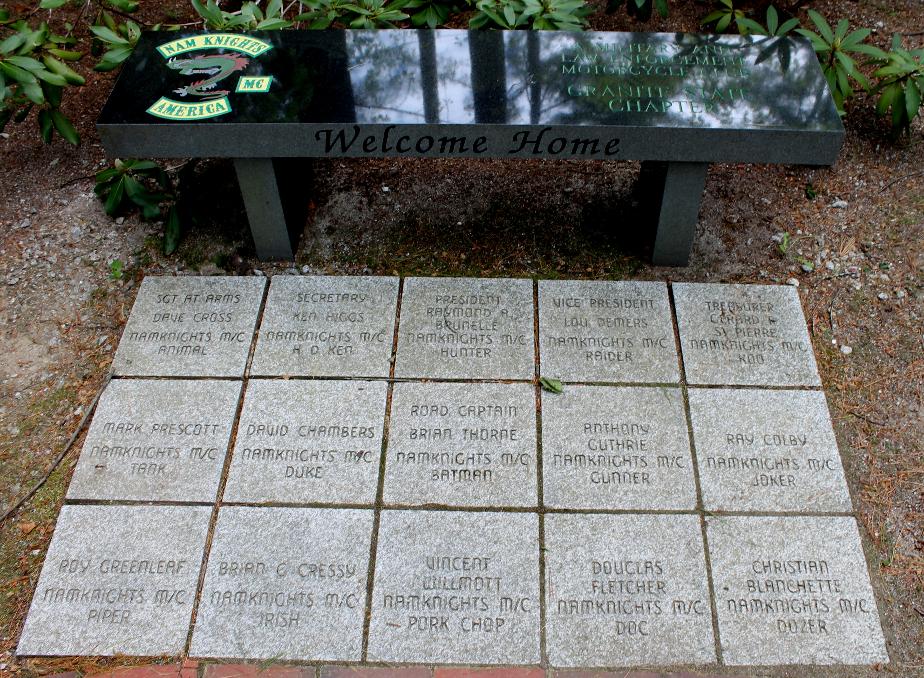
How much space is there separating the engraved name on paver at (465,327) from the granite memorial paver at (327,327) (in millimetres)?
197

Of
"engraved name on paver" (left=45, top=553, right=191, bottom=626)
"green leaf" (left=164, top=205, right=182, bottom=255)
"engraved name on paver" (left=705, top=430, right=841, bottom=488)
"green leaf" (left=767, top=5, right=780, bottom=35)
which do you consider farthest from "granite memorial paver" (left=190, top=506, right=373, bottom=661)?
"green leaf" (left=767, top=5, right=780, bottom=35)

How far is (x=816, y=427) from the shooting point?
341cm

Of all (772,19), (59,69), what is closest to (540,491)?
(772,19)

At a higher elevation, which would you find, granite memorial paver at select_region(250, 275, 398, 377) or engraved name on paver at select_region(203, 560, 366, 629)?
granite memorial paver at select_region(250, 275, 398, 377)

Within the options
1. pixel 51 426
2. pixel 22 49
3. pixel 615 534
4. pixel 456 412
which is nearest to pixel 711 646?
pixel 615 534

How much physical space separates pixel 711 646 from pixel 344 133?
2.70 meters

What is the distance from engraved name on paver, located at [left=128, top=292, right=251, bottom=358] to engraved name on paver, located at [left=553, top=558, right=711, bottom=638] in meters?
2.01

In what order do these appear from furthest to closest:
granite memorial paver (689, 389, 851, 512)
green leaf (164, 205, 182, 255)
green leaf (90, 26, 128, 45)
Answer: green leaf (164, 205, 182, 255), green leaf (90, 26, 128, 45), granite memorial paver (689, 389, 851, 512)

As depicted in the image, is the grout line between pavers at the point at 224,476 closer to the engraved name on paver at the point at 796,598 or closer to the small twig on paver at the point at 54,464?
the small twig on paver at the point at 54,464

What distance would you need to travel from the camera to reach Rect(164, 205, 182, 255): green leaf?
13.8ft

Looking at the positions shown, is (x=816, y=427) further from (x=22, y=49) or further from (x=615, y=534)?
(x=22, y=49)

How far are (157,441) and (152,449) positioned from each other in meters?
0.04

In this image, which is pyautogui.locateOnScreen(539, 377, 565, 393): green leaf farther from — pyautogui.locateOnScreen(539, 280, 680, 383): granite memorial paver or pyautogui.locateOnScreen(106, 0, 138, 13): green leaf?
pyautogui.locateOnScreen(106, 0, 138, 13): green leaf

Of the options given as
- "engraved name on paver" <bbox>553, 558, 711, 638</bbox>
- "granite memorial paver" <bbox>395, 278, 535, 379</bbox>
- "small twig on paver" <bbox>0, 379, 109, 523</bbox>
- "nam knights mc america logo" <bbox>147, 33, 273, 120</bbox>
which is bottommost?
"engraved name on paver" <bbox>553, 558, 711, 638</bbox>
